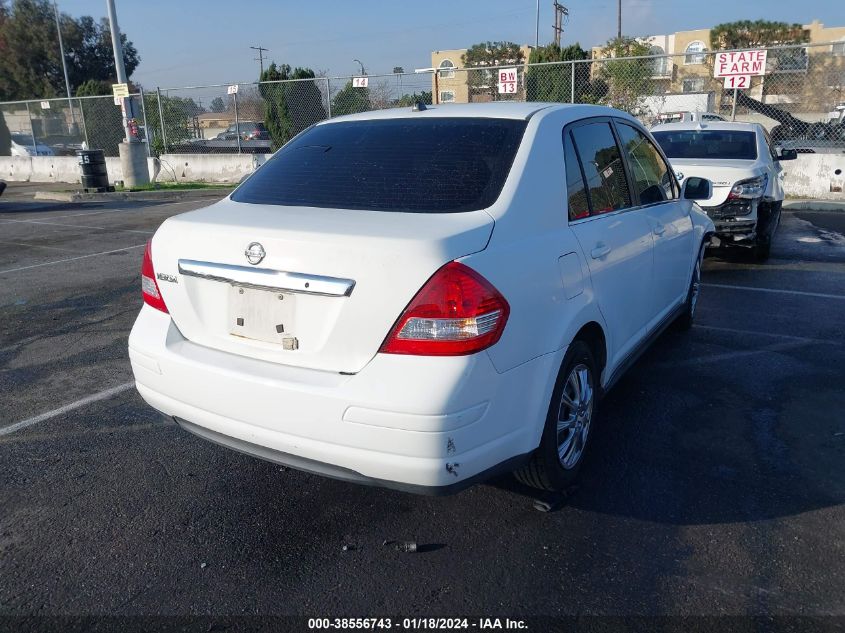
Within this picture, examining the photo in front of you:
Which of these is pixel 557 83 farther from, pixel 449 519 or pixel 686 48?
pixel 686 48

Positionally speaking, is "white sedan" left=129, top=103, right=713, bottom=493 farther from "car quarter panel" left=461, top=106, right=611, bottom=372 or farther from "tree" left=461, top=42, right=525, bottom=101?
"tree" left=461, top=42, right=525, bottom=101

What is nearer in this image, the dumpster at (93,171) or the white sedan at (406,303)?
the white sedan at (406,303)

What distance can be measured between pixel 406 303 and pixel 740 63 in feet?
48.4

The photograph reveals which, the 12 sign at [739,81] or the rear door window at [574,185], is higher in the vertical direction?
the 12 sign at [739,81]

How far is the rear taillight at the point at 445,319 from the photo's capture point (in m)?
2.55

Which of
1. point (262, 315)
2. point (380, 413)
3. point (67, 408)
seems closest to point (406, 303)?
point (380, 413)

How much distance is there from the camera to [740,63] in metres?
14.7

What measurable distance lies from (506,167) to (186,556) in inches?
84.1

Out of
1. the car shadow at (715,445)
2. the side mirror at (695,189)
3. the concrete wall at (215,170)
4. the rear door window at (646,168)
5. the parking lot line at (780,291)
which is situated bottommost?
the parking lot line at (780,291)

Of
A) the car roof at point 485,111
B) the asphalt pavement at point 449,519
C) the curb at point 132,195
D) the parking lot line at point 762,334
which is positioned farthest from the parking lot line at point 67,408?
the curb at point 132,195

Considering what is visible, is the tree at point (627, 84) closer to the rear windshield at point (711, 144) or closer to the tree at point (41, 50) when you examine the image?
the rear windshield at point (711, 144)

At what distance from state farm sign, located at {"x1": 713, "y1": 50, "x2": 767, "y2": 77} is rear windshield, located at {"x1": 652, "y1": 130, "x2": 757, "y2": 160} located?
5811 millimetres

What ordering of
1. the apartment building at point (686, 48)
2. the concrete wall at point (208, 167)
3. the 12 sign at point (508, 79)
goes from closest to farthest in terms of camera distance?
1. the 12 sign at point (508, 79)
2. the concrete wall at point (208, 167)
3. the apartment building at point (686, 48)

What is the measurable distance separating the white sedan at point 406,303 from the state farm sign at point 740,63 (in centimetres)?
1282
